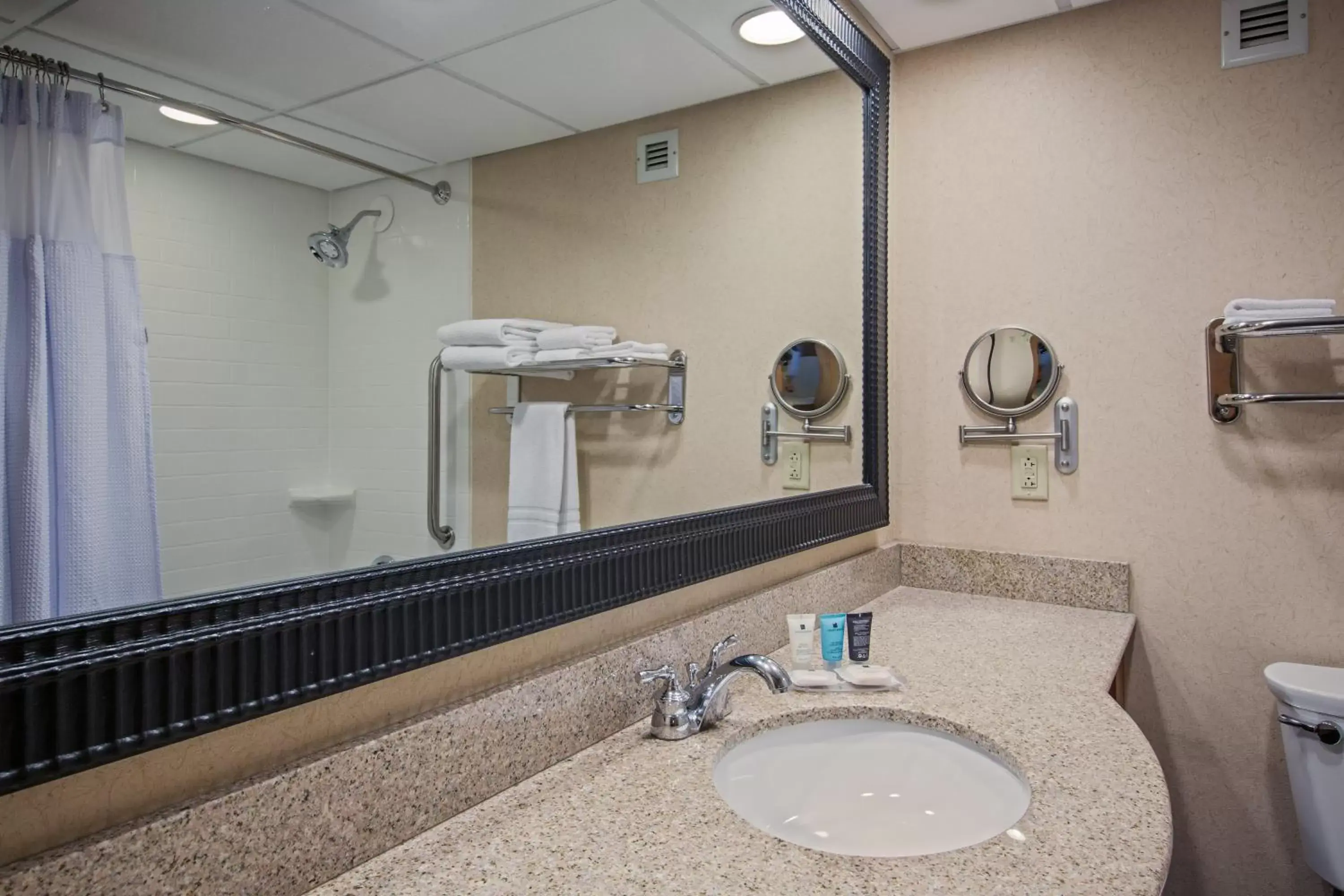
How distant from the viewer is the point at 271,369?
64cm

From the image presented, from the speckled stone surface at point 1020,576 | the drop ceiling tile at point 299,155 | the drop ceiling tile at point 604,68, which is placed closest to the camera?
the drop ceiling tile at point 299,155

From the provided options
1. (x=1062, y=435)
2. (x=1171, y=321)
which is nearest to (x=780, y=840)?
(x=1062, y=435)

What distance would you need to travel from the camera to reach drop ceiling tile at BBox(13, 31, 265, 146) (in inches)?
20.7

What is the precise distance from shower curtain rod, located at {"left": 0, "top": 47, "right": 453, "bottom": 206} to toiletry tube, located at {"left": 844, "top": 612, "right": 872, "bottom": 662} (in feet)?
2.83

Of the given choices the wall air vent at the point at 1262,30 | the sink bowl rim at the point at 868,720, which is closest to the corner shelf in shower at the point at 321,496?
the sink bowl rim at the point at 868,720

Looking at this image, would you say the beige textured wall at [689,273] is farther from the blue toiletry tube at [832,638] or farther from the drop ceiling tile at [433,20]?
the blue toiletry tube at [832,638]

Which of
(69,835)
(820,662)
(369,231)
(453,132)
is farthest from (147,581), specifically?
(820,662)

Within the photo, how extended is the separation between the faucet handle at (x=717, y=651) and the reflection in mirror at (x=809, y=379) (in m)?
0.53

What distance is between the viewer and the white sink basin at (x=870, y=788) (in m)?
0.96

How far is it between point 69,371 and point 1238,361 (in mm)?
1763

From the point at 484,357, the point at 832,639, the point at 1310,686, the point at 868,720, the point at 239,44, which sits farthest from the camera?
the point at 1310,686

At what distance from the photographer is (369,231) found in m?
0.72

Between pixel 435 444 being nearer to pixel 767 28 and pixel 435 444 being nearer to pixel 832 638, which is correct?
pixel 832 638

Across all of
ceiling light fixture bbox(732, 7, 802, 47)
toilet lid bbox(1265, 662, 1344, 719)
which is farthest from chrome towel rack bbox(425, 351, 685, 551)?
toilet lid bbox(1265, 662, 1344, 719)
